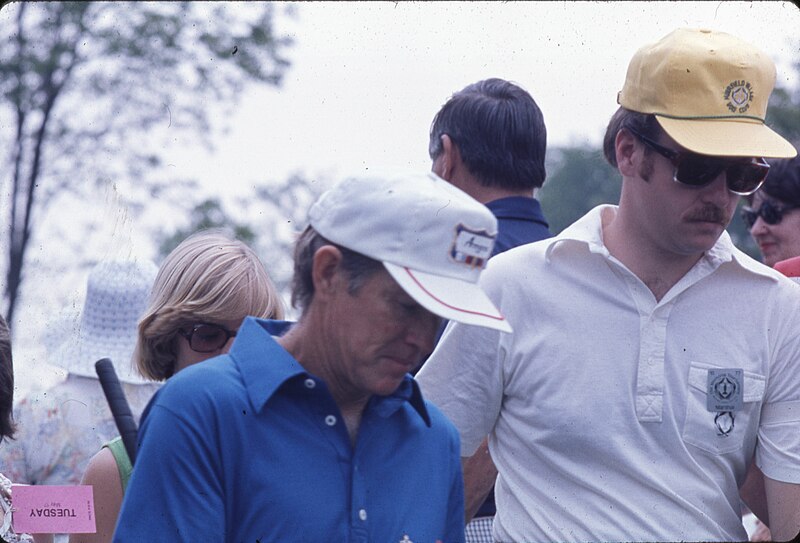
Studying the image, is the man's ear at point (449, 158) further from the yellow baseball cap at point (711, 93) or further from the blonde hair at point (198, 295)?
the yellow baseball cap at point (711, 93)

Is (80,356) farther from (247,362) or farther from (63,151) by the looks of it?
(63,151)

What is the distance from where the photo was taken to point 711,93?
113 inches

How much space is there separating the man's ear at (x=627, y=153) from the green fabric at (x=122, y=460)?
153 cm

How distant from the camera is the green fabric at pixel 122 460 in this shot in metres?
2.98

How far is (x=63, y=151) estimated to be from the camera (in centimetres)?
730

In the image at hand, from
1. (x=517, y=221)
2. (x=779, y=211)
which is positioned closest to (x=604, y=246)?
(x=517, y=221)

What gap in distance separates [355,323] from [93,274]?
7.10ft

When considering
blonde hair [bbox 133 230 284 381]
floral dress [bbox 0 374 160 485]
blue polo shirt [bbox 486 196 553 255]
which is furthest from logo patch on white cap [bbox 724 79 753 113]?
floral dress [bbox 0 374 160 485]

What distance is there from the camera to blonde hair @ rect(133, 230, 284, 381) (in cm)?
322

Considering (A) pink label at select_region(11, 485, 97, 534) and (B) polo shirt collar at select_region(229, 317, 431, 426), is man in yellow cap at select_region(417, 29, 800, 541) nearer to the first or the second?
(B) polo shirt collar at select_region(229, 317, 431, 426)

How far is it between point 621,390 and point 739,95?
0.81m

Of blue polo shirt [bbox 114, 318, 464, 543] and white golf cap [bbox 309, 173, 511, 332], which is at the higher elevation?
white golf cap [bbox 309, 173, 511, 332]

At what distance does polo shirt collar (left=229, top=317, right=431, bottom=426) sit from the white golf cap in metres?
0.24

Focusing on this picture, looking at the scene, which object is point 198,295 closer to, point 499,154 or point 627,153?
point 499,154
